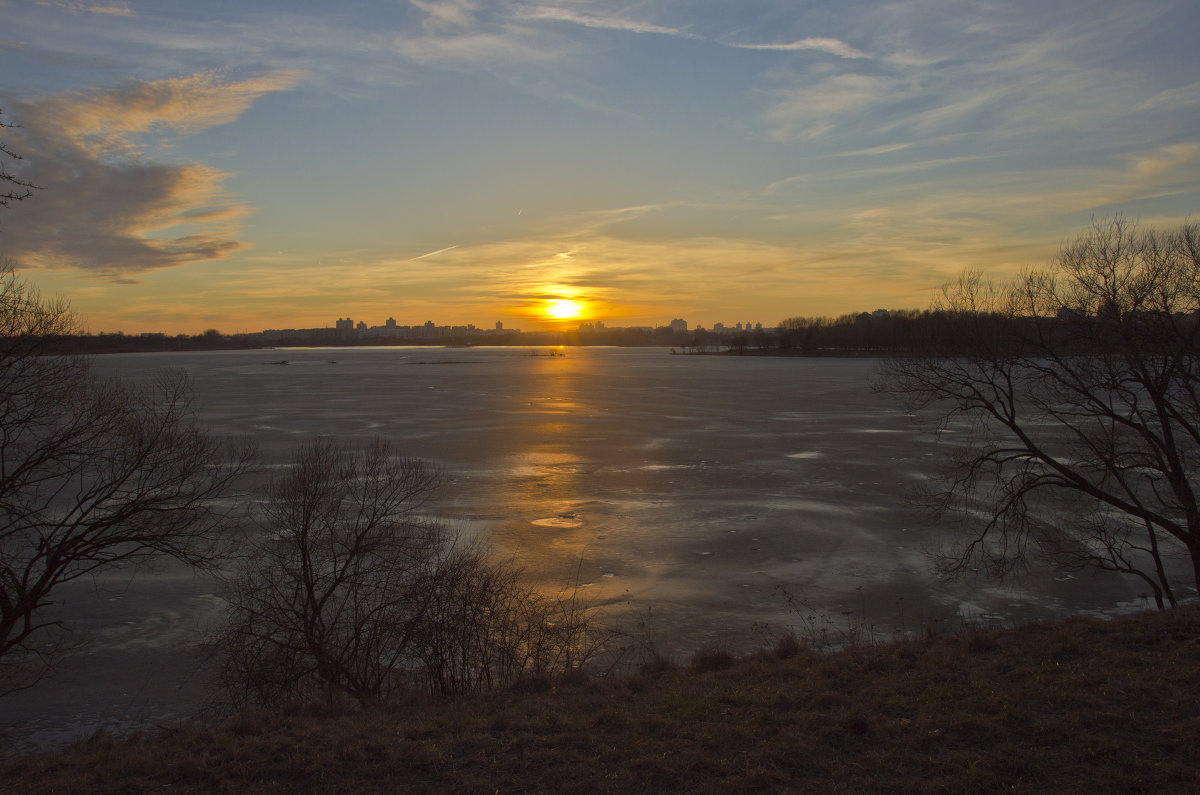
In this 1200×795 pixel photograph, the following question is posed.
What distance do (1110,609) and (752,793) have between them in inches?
364

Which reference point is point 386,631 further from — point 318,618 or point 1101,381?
point 1101,381

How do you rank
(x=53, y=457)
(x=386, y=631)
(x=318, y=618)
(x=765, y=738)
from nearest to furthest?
(x=765, y=738)
(x=53, y=457)
(x=318, y=618)
(x=386, y=631)

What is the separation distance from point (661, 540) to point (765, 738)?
8916mm

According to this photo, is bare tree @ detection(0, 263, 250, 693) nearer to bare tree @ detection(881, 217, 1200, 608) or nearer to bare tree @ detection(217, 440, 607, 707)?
bare tree @ detection(217, 440, 607, 707)

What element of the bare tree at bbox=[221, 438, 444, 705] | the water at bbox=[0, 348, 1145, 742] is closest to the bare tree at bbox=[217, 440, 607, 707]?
the bare tree at bbox=[221, 438, 444, 705]

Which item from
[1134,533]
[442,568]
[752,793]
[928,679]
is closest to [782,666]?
[928,679]

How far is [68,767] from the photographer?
582 cm

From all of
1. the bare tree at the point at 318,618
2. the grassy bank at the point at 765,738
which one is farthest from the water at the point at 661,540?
the grassy bank at the point at 765,738

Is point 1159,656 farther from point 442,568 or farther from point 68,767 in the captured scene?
point 68,767

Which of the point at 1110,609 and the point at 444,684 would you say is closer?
the point at 444,684

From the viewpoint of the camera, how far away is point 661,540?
577 inches

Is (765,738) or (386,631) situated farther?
(386,631)

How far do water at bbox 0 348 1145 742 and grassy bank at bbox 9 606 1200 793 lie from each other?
2.66 metres

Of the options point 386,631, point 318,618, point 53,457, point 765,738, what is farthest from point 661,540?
point 53,457
